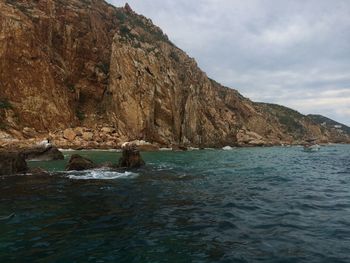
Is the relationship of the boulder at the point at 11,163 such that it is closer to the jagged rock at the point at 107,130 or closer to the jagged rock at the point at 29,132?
the jagged rock at the point at 29,132

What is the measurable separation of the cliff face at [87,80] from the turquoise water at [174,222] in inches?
2423

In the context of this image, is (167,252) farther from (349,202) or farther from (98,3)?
(98,3)

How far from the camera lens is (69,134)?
266ft

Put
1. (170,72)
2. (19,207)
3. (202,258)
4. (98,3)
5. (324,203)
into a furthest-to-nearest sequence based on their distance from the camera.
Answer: (98,3) → (170,72) → (324,203) → (19,207) → (202,258)

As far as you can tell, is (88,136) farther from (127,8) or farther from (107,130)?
(127,8)

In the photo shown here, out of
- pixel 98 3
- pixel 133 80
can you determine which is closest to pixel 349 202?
pixel 133 80

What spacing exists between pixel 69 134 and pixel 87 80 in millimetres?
23746

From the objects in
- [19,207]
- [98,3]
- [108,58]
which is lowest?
[19,207]

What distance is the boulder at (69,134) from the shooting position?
80.1 meters

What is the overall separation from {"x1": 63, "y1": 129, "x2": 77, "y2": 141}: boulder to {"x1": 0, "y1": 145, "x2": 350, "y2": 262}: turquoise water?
55.8 m

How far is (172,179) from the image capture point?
2867 centimetres

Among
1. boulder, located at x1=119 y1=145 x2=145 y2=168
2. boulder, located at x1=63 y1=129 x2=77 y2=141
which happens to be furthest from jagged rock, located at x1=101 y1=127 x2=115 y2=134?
boulder, located at x1=119 y1=145 x2=145 y2=168

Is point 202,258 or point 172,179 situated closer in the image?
point 202,258

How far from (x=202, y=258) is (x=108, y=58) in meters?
101
